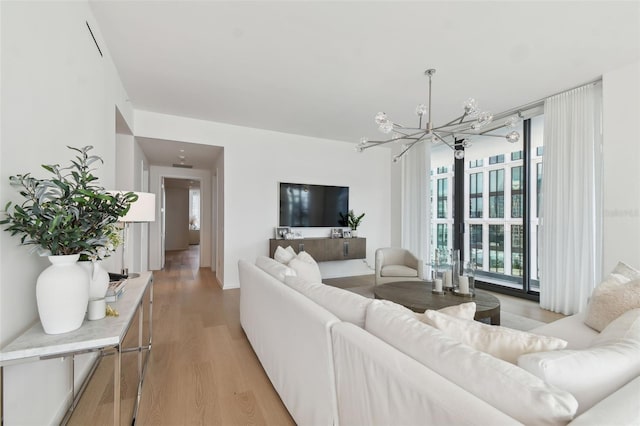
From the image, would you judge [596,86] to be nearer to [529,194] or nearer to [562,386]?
[529,194]

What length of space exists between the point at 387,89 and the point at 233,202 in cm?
293

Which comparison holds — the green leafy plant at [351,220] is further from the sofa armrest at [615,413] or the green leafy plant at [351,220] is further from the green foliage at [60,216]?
the sofa armrest at [615,413]

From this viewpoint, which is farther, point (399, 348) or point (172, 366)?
point (172, 366)

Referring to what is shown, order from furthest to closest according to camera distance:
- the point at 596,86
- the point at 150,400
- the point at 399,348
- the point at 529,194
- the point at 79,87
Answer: the point at 529,194
the point at 596,86
the point at 79,87
the point at 150,400
the point at 399,348

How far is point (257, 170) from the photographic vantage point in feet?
16.5

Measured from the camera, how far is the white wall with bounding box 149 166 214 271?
6.25 metres

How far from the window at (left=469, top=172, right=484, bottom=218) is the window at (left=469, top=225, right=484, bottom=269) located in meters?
0.23

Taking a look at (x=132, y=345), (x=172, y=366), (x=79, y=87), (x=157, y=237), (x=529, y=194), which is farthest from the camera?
(x=157, y=237)

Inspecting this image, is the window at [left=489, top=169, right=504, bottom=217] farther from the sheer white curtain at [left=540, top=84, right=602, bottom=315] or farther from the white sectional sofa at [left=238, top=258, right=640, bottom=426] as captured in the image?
the white sectional sofa at [left=238, top=258, right=640, bottom=426]

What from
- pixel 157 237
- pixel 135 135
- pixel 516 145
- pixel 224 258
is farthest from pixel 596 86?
pixel 157 237

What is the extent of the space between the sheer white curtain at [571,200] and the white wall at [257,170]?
3031mm

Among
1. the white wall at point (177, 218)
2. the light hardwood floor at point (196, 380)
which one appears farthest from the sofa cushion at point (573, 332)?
the white wall at point (177, 218)

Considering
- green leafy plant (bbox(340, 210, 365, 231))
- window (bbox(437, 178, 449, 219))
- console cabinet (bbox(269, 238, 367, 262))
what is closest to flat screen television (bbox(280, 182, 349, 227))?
green leafy plant (bbox(340, 210, 365, 231))

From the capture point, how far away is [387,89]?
3498mm
